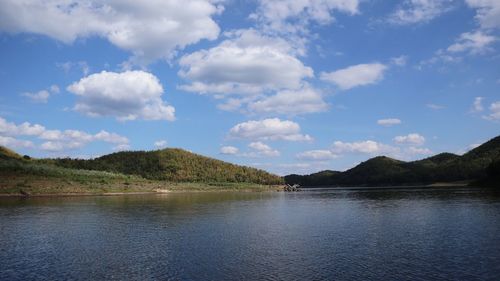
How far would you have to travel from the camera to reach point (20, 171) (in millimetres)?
151000

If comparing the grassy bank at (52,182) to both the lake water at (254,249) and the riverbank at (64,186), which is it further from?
the lake water at (254,249)

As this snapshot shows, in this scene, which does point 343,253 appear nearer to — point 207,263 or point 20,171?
point 207,263

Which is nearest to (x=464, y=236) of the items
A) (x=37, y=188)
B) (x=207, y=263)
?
(x=207, y=263)

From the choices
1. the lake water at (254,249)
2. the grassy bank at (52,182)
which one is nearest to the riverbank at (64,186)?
the grassy bank at (52,182)

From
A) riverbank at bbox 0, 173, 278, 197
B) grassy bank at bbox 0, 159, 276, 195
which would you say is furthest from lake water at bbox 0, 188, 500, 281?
grassy bank at bbox 0, 159, 276, 195

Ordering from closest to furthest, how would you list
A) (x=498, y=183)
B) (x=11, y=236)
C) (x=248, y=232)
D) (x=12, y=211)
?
(x=11, y=236), (x=248, y=232), (x=12, y=211), (x=498, y=183)

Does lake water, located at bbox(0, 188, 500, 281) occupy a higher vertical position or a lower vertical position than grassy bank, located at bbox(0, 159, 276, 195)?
lower

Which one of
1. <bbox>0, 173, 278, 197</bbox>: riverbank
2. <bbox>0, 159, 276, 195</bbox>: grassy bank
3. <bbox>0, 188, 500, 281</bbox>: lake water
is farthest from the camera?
<bbox>0, 159, 276, 195</bbox>: grassy bank

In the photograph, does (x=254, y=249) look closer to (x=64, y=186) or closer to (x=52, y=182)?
(x=64, y=186)

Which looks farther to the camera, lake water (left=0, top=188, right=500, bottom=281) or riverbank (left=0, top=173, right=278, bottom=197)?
riverbank (left=0, top=173, right=278, bottom=197)

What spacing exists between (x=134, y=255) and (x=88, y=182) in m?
133

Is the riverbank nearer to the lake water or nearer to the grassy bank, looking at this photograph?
the grassy bank

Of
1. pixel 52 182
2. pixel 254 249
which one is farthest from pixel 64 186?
pixel 254 249

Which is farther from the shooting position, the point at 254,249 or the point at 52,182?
the point at 52,182
